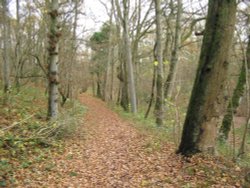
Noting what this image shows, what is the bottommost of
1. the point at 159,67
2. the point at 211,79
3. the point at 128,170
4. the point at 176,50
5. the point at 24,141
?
the point at 128,170

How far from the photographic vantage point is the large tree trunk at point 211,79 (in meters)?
5.78

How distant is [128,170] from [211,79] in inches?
104

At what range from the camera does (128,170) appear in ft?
20.2

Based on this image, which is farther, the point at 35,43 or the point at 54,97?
the point at 35,43

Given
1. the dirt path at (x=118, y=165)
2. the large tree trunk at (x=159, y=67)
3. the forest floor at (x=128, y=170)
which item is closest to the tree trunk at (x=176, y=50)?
the large tree trunk at (x=159, y=67)

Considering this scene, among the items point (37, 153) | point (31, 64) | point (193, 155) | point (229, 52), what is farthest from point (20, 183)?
point (31, 64)

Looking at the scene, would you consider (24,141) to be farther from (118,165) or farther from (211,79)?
(211,79)

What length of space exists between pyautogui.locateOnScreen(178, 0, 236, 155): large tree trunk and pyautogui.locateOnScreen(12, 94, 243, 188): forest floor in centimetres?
47

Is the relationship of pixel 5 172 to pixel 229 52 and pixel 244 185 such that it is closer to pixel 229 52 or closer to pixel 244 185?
pixel 244 185

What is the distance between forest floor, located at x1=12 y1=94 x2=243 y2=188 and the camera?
17.3ft

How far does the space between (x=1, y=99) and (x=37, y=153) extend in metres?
5.17

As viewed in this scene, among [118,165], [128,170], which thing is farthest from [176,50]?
[128,170]

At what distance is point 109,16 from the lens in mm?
25047

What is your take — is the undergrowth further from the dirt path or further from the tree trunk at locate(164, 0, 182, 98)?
the tree trunk at locate(164, 0, 182, 98)
